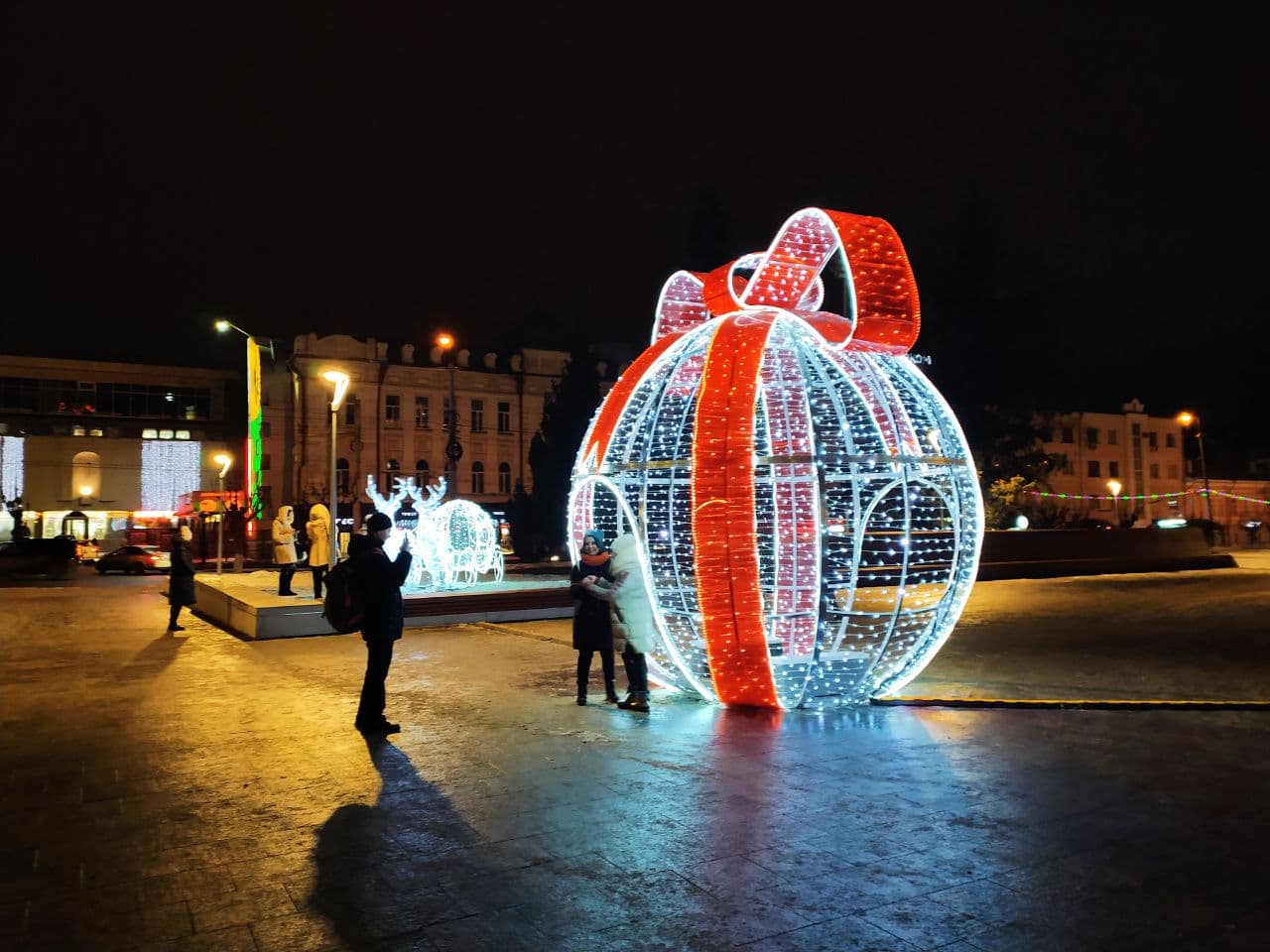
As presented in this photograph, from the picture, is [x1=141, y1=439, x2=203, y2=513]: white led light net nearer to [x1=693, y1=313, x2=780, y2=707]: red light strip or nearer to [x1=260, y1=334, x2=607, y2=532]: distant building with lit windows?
[x1=260, y1=334, x2=607, y2=532]: distant building with lit windows

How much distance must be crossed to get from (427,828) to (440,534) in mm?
12668

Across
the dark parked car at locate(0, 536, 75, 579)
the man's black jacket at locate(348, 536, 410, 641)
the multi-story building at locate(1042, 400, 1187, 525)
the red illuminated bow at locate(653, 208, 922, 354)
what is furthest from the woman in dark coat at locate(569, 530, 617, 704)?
the multi-story building at locate(1042, 400, 1187, 525)

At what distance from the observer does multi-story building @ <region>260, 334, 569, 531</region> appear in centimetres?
4597

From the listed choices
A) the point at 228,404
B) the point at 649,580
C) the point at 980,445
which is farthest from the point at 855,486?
the point at 228,404

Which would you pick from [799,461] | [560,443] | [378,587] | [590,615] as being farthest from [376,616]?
[560,443]

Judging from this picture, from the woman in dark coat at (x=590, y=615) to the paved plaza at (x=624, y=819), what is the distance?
1.20 feet

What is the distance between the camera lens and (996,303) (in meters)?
32.5

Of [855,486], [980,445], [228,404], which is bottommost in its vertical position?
[855,486]

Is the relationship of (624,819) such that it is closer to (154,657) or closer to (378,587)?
(378,587)

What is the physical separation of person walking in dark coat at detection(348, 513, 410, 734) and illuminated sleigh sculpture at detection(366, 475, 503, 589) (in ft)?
31.5

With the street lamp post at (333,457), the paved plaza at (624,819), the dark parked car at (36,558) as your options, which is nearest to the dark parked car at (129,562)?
the dark parked car at (36,558)

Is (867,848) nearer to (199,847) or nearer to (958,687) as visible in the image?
(199,847)

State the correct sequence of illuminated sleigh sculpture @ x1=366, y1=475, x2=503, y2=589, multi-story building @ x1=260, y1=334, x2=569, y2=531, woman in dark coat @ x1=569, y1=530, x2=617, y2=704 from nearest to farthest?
woman in dark coat @ x1=569, y1=530, x2=617, y2=704, illuminated sleigh sculpture @ x1=366, y1=475, x2=503, y2=589, multi-story building @ x1=260, y1=334, x2=569, y2=531

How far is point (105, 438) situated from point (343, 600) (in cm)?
4588
